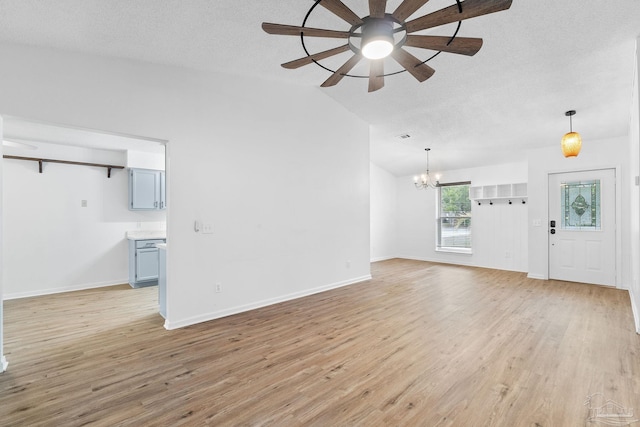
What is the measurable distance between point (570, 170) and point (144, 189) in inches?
313

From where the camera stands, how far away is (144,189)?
5.59 meters

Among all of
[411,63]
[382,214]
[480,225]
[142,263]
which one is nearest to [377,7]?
[411,63]

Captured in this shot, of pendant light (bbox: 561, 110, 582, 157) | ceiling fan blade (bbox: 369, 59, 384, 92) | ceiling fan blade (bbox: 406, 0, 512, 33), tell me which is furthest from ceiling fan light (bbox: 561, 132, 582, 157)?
ceiling fan blade (bbox: 406, 0, 512, 33)

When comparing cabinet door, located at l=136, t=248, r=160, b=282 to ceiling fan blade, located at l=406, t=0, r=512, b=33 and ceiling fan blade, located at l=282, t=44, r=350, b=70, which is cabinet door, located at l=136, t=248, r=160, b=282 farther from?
ceiling fan blade, located at l=406, t=0, r=512, b=33

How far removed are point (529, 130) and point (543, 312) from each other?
10.0 feet

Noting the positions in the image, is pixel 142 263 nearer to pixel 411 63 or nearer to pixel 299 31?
pixel 299 31

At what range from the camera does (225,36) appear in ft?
9.47

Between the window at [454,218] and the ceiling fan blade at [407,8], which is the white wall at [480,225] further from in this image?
the ceiling fan blade at [407,8]

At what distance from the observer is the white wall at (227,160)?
2854mm

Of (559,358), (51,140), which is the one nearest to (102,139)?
(51,140)

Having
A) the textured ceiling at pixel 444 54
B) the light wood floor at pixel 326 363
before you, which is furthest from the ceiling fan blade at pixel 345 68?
the light wood floor at pixel 326 363

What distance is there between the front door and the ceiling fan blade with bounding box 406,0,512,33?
536cm

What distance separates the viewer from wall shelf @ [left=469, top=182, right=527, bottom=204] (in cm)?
643

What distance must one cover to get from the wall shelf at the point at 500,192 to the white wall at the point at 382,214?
2153 mm
